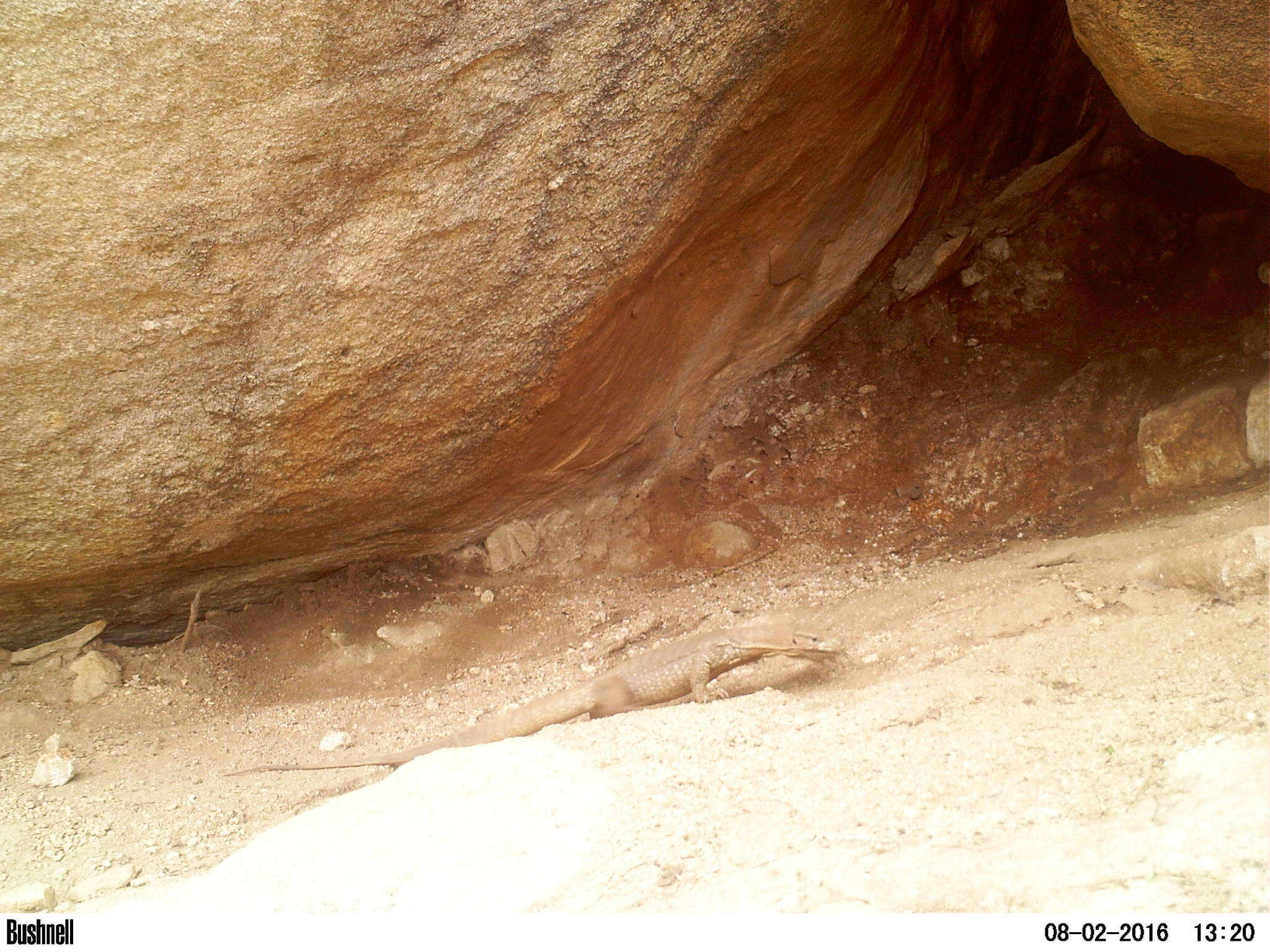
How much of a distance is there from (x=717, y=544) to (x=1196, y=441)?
81.8 inches

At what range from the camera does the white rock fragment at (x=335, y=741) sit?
3.31m

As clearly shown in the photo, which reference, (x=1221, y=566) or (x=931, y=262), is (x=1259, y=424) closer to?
(x=1221, y=566)

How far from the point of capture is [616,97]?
2.83m

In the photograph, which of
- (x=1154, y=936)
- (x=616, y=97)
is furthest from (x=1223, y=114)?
(x=1154, y=936)

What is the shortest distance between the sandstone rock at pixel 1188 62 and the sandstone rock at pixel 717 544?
7.78 ft

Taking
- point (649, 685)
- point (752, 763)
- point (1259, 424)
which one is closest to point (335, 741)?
point (649, 685)

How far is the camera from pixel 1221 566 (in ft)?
8.55

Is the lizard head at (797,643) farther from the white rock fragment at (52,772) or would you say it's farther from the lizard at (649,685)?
the white rock fragment at (52,772)

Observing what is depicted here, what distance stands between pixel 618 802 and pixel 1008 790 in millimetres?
929

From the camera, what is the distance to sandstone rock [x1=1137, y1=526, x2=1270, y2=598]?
252cm

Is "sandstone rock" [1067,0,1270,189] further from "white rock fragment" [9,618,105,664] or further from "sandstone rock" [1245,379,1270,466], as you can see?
"white rock fragment" [9,618,105,664]

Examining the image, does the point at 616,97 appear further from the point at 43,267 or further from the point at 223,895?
the point at 223,895

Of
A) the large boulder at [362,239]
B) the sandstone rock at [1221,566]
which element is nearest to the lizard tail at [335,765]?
the large boulder at [362,239]

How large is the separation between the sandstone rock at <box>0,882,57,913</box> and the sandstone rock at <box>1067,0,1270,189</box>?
390 cm
